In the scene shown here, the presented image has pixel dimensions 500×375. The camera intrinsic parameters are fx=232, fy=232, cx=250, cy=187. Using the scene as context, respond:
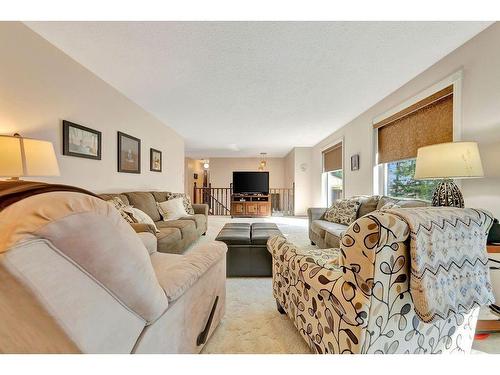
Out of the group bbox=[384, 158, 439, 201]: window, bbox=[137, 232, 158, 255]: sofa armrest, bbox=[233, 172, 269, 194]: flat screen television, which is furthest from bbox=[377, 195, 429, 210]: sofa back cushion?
bbox=[233, 172, 269, 194]: flat screen television

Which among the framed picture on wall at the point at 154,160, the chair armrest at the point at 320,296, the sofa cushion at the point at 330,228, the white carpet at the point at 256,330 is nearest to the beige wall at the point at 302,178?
the sofa cushion at the point at 330,228

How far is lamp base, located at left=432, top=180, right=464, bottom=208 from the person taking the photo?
169cm

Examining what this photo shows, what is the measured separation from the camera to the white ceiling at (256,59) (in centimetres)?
186

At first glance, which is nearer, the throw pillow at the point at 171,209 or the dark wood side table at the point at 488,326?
the dark wood side table at the point at 488,326

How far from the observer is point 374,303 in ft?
2.95

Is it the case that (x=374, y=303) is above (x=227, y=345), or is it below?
above

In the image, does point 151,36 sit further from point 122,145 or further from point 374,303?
point 374,303

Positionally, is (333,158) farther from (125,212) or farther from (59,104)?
(59,104)

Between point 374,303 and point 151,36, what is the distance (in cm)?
239

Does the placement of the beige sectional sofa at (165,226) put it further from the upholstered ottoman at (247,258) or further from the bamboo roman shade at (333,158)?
the bamboo roman shade at (333,158)

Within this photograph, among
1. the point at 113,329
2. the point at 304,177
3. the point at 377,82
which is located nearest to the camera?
the point at 113,329

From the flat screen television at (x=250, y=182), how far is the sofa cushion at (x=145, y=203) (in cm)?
413

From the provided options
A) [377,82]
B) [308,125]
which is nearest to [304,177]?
[308,125]

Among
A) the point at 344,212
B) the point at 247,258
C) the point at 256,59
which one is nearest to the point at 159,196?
the point at 247,258
